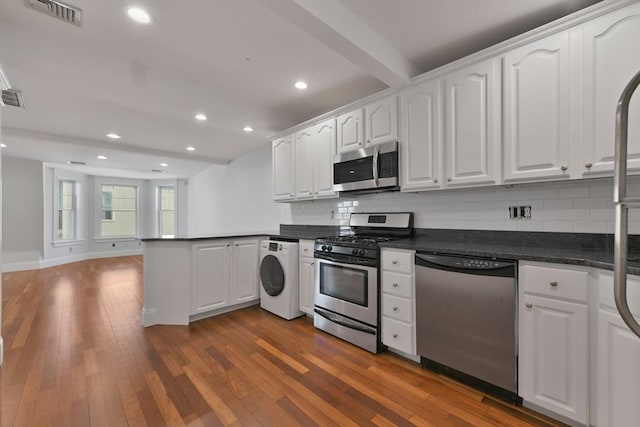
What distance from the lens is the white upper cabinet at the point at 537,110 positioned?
179 cm

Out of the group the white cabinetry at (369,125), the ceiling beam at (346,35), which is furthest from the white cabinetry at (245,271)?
the ceiling beam at (346,35)

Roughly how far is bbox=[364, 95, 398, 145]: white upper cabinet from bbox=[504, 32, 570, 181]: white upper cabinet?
903 mm

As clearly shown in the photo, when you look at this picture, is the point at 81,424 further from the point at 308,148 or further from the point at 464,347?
the point at 308,148

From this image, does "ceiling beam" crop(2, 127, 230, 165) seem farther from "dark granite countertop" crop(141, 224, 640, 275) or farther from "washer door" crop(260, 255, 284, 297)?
"dark granite countertop" crop(141, 224, 640, 275)

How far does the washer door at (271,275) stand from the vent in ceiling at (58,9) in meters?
2.70

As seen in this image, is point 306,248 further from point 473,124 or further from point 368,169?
point 473,124

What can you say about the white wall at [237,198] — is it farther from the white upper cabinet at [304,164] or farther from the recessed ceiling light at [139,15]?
the recessed ceiling light at [139,15]

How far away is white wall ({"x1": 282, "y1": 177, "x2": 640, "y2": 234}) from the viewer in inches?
74.3

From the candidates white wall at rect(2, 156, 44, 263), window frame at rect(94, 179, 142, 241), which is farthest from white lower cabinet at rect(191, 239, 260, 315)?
window frame at rect(94, 179, 142, 241)

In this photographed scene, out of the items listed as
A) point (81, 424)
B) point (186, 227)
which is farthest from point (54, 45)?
point (186, 227)

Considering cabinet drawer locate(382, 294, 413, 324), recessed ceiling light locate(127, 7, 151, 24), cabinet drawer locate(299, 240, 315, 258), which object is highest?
recessed ceiling light locate(127, 7, 151, 24)

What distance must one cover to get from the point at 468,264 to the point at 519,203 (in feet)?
2.54

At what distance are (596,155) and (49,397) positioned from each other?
384 centimetres

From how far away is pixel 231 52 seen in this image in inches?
90.5
